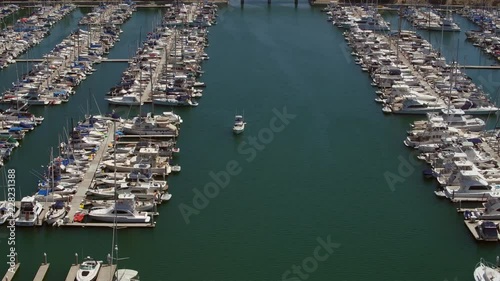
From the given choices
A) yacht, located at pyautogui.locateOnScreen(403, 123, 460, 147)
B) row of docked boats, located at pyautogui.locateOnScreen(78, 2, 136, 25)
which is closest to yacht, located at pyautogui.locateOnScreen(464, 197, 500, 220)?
yacht, located at pyautogui.locateOnScreen(403, 123, 460, 147)

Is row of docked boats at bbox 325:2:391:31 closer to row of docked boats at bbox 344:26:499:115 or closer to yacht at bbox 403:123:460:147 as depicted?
row of docked boats at bbox 344:26:499:115

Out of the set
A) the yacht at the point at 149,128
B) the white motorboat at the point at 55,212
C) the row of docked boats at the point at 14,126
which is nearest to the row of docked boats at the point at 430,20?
the yacht at the point at 149,128

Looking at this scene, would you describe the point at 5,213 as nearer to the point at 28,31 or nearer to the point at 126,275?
the point at 126,275

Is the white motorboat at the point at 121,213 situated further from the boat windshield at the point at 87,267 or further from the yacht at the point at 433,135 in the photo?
the yacht at the point at 433,135

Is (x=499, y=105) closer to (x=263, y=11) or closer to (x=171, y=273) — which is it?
(x=171, y=273)

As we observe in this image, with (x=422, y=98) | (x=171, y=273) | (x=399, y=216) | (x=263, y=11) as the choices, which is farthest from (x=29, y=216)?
(x=263, y=11)

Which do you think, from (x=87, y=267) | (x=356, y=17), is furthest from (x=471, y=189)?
(x=356, y=17)

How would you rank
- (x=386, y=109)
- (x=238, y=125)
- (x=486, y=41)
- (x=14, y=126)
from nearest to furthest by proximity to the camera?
(x=14, y=126) < (x=238, y=125) < (x=386, y=109) < (x=486, y=41)
